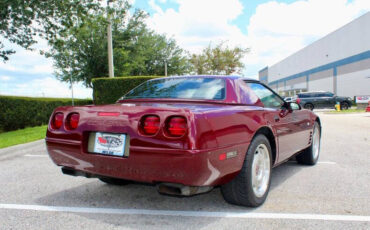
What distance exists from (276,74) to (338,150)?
69.2 meters

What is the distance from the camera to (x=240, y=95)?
10.9ft

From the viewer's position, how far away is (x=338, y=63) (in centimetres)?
3903

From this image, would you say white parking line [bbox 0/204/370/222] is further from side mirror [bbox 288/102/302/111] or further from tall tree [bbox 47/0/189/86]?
tall tree [bbox 47/0/189/86]

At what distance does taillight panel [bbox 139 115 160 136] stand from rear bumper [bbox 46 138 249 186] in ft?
0.49

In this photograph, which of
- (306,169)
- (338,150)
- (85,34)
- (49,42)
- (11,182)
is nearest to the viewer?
(11,182)

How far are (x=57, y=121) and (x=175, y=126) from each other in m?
1.45

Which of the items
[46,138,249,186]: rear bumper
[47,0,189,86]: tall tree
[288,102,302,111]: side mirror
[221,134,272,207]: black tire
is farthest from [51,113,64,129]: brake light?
[47,0,189,86]: tall tree

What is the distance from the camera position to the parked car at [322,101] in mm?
24875

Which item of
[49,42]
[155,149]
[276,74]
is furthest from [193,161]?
[276,74]

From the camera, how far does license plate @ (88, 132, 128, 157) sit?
2.72 metres

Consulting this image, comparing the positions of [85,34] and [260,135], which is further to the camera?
[85,34]

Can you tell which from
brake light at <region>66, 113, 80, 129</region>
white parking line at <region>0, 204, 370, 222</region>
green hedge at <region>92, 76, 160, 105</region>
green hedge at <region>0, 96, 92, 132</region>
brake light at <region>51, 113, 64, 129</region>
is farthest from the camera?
green hedge at <region>92, 76, 160, 105</region>

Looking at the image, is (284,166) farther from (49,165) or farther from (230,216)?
(49,165)

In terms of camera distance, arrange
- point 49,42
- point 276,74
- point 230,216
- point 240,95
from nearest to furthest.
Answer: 1. point 230,216
2. point 240,95
3. point 49,42
4. point 276,74
